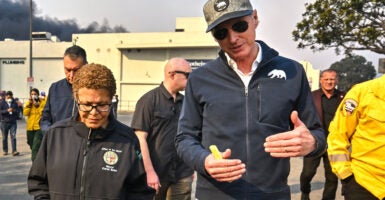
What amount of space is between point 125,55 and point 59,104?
39.0 m

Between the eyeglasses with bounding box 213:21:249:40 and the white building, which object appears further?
the white building

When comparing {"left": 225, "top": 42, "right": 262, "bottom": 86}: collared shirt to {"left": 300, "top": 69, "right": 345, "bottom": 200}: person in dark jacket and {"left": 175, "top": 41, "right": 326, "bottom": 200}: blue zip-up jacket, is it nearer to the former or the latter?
{"left": 175, "top": 41, "right": 326, "bottom": 200}: blue zip-up jacket

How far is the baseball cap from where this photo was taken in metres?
2.02

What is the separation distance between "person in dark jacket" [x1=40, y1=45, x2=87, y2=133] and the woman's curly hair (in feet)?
4.55

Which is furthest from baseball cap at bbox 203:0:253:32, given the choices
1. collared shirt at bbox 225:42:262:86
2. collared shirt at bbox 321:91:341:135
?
collared shirt at bbox 321:91:341:135

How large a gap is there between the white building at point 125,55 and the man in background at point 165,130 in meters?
35.1

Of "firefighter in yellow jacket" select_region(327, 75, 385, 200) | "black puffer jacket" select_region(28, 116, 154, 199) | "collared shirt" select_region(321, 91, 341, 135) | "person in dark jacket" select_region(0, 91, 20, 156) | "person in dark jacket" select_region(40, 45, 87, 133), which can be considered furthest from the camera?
"person in dark jacket" select_region(0, 91, 20, 156)

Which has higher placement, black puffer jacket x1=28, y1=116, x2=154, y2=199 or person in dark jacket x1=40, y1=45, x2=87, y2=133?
person in dark jacket x1=40, y1=45, x2=87, y2=133

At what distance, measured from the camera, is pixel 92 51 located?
42.9m

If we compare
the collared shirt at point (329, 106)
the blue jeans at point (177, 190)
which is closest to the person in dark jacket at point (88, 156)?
the blue jeans at point (177, 190)

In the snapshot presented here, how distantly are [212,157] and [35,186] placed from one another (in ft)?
3.78

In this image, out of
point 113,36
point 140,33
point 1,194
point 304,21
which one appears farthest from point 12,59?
point 1,194

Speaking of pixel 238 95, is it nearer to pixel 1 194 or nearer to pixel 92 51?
pixel 1 194

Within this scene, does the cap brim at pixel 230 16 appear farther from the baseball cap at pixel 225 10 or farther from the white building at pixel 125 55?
the white building at pixel 125 55
